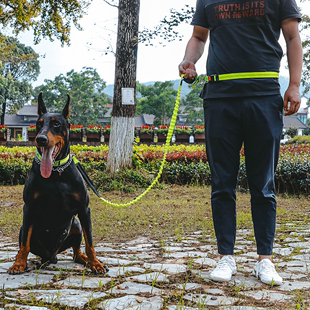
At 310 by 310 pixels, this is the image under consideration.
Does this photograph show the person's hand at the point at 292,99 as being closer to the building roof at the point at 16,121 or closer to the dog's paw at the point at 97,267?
the dog's paw at the point at 97,267

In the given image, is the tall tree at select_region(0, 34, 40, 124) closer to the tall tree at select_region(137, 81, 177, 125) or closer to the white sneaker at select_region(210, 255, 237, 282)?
the tall tree at select_region(137, 81, 177, 125)

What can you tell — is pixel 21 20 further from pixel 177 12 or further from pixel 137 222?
pixel 137 222

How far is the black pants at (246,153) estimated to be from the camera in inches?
111

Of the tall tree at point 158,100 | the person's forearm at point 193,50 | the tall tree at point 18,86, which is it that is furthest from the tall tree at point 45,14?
the tall tree at point 158,100

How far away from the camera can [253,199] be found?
2973mm

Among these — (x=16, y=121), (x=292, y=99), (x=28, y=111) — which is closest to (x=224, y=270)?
(x=292, y=99)

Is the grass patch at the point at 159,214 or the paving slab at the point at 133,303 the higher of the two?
the paving slab at the point at 133,303

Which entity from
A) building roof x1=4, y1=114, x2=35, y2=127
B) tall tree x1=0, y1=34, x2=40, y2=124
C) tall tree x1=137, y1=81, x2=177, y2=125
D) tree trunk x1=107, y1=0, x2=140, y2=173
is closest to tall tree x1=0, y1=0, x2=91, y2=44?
tree trunk x1=107, y1=0, x2=140, y2=173

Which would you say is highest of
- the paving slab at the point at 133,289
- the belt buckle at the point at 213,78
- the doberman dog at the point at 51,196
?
the belt buckle at the point at 213,78

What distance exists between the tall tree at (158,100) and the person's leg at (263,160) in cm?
4856

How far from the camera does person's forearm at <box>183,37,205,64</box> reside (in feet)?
10.6

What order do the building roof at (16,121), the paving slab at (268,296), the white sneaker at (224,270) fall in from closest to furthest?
1. the paving slab at (268,296)
2. the white sneaker at (224,270)
3. the building roof at (16,121)

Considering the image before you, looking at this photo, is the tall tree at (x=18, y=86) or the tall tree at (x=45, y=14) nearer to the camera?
the tall tree at (x=45, y=14)

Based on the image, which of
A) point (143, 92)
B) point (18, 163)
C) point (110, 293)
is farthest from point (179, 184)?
point (143, 92)
